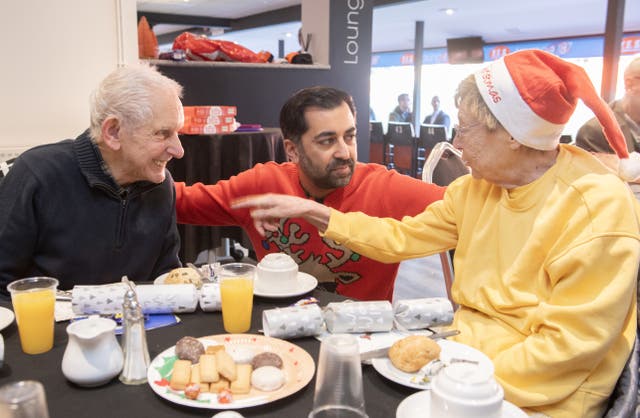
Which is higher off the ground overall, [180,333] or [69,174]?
[69,174]

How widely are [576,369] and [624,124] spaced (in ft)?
9.03

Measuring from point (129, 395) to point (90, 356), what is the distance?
0.10m

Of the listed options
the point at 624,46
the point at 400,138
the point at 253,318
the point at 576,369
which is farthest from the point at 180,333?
the point at 624,46

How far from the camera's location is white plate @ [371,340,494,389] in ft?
3.53

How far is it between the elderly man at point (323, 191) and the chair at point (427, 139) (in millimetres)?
6863

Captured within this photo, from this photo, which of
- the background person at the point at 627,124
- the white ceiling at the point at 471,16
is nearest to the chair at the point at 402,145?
the white ceiling at the point at 471,16

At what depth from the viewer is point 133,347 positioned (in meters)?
1.11

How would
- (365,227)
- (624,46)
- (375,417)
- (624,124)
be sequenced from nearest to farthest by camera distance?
(375,417), (365,227), (624,124), (624,46)

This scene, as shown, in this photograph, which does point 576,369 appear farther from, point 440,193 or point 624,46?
point 624,46

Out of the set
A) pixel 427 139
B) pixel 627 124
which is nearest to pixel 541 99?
pixel 627 124

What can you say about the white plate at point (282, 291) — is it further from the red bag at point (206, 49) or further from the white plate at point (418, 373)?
the red bag at point (206, 49)

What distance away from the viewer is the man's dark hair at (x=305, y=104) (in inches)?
87.4

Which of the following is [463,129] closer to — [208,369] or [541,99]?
[541,99]

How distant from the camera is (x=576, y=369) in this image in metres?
1.11
